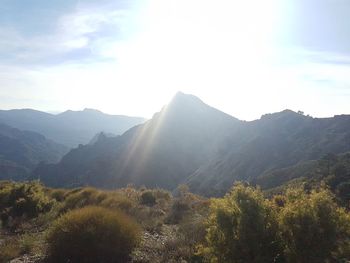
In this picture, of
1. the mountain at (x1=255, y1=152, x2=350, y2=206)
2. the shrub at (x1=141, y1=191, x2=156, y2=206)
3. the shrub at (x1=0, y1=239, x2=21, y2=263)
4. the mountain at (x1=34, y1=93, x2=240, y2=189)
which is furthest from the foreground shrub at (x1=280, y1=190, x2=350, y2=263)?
the mountain at (x1=34, y1=93, x2=240, y2=189)

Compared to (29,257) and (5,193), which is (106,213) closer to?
(29,257)

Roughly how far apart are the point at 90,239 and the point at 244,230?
4.99m

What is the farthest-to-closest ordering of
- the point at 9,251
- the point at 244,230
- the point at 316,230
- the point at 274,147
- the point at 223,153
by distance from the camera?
the point at 223,153
the point at 274,147
the point at 9,251
the point at 244,230
the point at 316,230

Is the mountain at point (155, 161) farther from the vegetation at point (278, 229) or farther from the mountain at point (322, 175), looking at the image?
the vegetation at point (278, 229)

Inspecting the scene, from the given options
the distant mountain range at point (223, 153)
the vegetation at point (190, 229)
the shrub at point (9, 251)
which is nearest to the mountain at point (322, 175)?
the distant mountain range at point (223, 153)

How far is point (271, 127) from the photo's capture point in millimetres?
179000

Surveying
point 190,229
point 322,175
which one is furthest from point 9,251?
point 322,175

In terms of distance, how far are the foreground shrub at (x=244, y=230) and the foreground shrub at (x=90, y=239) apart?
3.67m

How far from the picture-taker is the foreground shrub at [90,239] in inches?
421

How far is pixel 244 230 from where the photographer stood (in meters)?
7.48

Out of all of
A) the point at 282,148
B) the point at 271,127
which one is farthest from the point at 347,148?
the point at 271,127

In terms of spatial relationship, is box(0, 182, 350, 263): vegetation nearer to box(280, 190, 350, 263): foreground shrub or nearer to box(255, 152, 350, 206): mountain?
box(280, 190, 350, 263): foreground shrub

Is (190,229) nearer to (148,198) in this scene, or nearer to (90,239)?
(90,239)

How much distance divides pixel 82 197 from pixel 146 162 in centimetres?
14997
